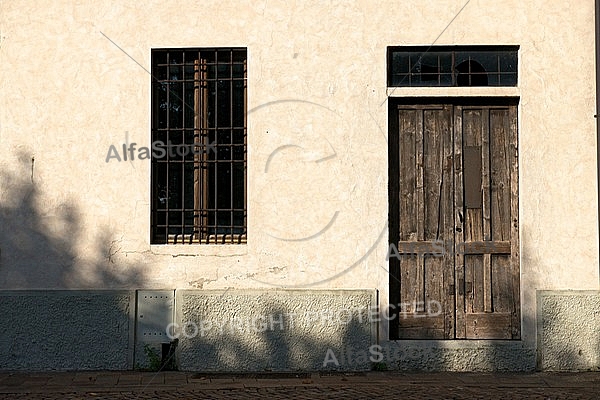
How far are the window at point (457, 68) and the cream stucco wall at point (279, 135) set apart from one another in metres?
0.13

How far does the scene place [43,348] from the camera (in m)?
9.16

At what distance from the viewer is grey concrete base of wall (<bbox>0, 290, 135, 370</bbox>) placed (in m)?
9.16

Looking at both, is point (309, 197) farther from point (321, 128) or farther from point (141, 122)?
point (141, 122)

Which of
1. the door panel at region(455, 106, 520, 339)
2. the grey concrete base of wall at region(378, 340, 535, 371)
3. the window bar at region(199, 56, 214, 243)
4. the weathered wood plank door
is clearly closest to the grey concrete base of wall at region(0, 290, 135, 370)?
the window bar at region(199, 56, 214, 243)

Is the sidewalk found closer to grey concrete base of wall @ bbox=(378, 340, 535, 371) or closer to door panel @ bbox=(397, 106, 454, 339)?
grey concrete base of wall @ bbox=(378, 340, 535, 371)

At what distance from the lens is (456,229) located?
9.28 meters

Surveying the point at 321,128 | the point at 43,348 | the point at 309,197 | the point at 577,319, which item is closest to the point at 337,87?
the point at 321,128

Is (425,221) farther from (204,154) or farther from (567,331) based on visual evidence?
(204,154)

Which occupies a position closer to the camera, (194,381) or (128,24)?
(194,381)

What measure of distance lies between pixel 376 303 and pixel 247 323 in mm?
1294

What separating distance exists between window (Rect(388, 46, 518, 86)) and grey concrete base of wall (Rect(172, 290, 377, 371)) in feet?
7.26

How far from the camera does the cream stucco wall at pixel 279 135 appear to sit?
360 inches

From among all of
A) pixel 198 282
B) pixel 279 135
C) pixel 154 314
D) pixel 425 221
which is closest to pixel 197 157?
pixel 279 135

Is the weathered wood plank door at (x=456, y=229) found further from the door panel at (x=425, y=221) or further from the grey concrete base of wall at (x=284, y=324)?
the grey concrete base of wall at (x=284, y=324)
